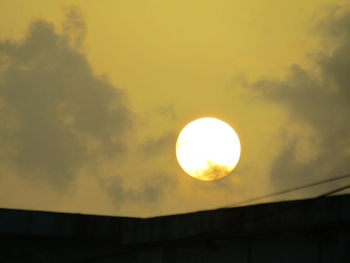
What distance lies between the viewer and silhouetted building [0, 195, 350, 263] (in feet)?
62.7

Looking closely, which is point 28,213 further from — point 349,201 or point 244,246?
point 349,201

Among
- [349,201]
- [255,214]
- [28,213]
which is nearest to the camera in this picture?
[349,201]

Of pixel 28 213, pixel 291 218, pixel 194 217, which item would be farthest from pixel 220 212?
pixel 28 213

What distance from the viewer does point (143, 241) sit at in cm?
2155

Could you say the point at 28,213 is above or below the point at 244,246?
above

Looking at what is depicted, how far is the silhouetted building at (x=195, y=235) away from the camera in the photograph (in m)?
19.1

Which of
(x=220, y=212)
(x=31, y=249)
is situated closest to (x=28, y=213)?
(x=31, y=249)

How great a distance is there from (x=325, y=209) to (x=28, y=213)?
887 cm

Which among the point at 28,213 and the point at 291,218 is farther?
the point at 28,213

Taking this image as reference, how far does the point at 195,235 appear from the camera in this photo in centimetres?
2092

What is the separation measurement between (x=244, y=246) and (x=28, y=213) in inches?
258

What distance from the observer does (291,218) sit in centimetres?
1933

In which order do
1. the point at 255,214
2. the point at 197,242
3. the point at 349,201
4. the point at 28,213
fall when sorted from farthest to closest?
the point at 28,213, the point at 197,242, the point at 255,214, the point at 349,201

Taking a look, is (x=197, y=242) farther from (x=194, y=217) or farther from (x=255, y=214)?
(x=255, y=214)
